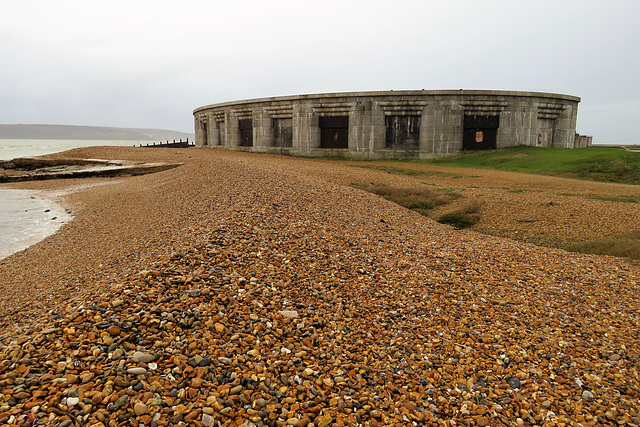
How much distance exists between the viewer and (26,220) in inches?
536

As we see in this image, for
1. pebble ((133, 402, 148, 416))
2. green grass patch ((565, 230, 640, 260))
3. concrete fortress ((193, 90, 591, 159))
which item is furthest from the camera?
concrete fortress ((193, 90, 591, 159))

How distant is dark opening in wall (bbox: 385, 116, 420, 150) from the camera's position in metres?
28.0

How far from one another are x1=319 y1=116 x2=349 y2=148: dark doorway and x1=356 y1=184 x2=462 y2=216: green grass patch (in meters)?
15.5

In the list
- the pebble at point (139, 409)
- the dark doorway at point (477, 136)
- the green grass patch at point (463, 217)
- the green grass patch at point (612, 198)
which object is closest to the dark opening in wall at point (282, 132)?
the dark doorway at point (477, 136)

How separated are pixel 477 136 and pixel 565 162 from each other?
738 cm

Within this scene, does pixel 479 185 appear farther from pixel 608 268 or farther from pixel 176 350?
pixel 176 350

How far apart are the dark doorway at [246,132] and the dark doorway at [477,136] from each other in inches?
716

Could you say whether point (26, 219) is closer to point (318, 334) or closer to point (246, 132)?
point (318, 334)

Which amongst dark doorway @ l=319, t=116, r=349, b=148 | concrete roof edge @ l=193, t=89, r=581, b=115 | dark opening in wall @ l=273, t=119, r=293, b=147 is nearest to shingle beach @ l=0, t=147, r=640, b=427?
concrete roof edge @ l=193, t=89, r=581, b=115

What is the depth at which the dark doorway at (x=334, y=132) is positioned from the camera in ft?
97.0

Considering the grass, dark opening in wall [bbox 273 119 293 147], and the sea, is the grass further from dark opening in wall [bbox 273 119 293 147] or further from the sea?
the sea

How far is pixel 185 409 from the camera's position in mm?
3033

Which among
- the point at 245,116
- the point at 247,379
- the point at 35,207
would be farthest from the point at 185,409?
the point at 245,116

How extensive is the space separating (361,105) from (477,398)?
1056 inches
